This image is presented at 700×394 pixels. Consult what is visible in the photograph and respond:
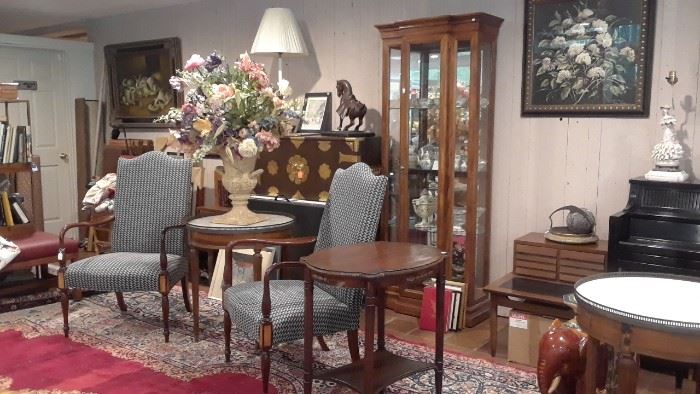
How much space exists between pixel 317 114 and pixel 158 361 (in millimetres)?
2125

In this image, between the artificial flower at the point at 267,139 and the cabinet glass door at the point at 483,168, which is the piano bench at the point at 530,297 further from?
the artificial flower at the point at 267,139

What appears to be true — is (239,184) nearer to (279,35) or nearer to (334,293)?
(334,293)

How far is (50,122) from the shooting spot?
649 centimetres

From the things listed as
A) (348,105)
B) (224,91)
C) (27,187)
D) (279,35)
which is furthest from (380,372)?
(27,187)

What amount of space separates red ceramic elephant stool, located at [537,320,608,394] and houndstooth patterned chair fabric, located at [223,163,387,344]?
84 cm

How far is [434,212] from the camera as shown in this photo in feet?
12.9

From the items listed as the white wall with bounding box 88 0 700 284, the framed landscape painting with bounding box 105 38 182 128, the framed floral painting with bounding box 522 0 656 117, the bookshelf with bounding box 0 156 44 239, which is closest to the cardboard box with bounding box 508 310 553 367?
the white wall with bounding box 88 0 700 284

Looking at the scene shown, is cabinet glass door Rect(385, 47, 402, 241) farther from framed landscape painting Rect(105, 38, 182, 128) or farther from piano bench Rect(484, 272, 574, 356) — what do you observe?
framed landscape painting Rect(105, 38, 182, 128)

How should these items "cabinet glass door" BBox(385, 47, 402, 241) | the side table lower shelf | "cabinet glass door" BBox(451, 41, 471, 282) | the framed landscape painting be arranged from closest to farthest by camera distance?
the side table lower shelf
"cabinet glass door" BBox(451, 41, 471, 282)
"cabinet glass door" BBox(385, 47, 402, 241)
the framed landscape painting

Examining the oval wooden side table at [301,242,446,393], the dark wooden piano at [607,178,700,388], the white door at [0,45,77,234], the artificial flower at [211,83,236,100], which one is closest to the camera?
the oval wooden side table at [301,242,446,393]

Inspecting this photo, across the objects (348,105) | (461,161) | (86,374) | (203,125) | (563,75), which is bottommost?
(86,374)

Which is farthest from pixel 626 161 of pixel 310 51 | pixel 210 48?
pixel 210 48

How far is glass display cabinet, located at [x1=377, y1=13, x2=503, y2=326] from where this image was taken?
146 inches

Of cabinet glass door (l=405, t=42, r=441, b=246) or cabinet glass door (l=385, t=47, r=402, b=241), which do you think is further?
cabinet glass door (l=385, t=47, r=402, b=241)
